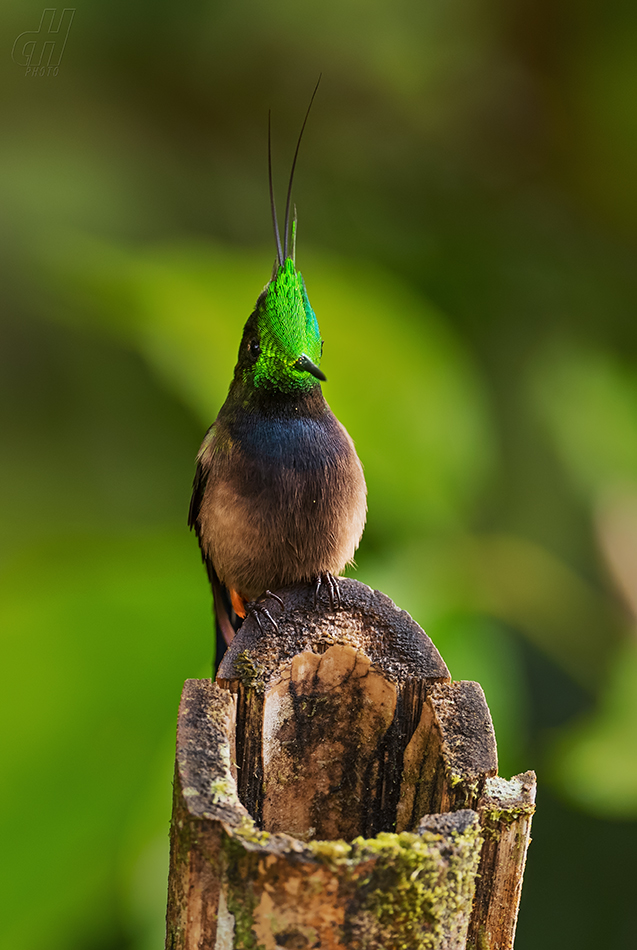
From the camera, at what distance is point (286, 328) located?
2033 mm

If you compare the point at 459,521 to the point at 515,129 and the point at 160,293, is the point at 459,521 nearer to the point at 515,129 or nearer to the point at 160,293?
the point at 160,293

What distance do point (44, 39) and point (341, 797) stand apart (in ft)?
13.0

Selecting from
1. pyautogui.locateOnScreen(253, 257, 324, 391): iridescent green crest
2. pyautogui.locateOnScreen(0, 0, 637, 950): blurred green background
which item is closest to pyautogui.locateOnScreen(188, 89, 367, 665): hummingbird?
pyautogui.locateOnScreen(253, 257, 324, 391): iridescent green crest

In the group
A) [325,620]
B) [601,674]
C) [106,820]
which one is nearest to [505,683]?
[601,674]

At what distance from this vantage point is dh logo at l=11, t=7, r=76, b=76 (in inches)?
171

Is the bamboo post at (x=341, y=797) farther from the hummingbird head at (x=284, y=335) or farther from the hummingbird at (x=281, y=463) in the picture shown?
the hummingbird head at (x=284, y=335)

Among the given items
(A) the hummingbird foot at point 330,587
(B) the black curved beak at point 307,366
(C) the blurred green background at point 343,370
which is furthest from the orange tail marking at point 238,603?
(B) the black curved beak at point 307,366

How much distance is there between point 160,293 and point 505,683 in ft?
5.40

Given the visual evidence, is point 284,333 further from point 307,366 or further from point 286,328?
point 307,366

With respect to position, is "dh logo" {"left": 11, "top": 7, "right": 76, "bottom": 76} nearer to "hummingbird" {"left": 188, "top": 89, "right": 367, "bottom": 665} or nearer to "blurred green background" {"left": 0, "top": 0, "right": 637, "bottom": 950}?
"blurred green background" {"left": 0, "top": 0, "right": 637, "bottom": 950}

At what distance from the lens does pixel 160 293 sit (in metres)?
3.19

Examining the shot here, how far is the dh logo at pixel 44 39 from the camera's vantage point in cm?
436

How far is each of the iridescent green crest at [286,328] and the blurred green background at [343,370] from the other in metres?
0.95

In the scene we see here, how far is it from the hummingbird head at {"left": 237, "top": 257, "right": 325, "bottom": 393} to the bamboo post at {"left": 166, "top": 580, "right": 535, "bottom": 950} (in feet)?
1.64
